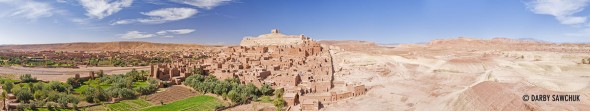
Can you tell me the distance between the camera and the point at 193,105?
29.9 m

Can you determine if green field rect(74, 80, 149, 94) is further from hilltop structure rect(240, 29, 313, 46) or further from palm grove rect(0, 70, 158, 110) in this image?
hilltop structure rect(240, 29, 313, 46)

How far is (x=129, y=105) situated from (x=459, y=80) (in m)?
24.6

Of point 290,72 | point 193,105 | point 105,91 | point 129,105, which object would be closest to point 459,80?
point 290,72

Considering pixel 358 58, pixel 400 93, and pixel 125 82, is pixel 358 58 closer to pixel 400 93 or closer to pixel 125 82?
pixel 400 93

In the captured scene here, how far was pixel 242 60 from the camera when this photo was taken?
4772 centimetres

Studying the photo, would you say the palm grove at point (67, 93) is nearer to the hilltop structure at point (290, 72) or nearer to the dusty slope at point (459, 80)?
the hilltop structure at point (290, 72)

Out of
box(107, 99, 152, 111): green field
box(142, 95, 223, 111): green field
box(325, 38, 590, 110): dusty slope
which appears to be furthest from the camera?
box(142, 95, 223, 111): green field

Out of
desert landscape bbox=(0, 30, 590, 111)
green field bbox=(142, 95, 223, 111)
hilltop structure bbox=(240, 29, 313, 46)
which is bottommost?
green field bbox=(142, 95, 223, 111)

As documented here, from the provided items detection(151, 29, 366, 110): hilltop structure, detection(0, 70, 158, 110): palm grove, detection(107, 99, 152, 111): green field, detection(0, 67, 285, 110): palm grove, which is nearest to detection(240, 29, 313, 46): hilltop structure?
detection(151, 29, 366, 110): hilltop structure

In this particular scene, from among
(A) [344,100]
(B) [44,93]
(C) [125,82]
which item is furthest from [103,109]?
(A) [344,100]

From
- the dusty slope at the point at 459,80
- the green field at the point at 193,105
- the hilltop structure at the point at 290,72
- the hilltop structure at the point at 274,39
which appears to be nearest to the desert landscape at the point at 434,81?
the dusty slope at the point at 459,80

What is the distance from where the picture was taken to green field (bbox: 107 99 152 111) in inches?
1098

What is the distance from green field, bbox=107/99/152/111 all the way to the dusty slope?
12982 millimetres

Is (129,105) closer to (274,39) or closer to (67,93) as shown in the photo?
(67,93)
